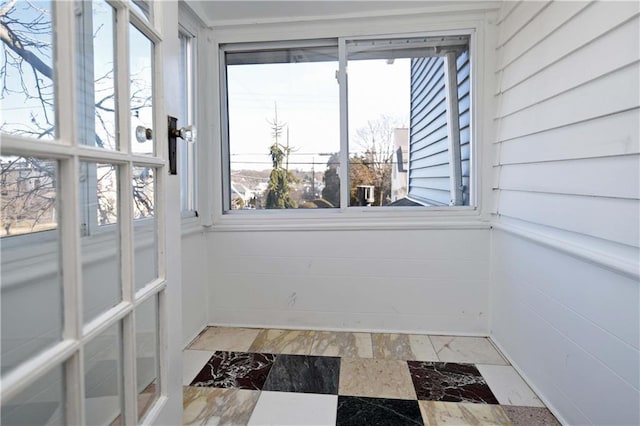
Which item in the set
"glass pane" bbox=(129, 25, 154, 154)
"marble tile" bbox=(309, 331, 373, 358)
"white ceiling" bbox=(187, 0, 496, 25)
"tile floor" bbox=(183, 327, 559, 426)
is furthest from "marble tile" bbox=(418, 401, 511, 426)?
"white ceiling" bbox=(187, 0, 496, 25)

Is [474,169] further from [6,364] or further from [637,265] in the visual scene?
[6,364]

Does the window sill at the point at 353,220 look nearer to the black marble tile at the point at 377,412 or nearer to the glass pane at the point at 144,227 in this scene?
the black marble tile at the point at 377,412

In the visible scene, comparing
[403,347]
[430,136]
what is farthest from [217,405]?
[430,136]

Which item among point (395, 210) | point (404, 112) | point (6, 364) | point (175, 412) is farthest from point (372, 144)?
point (6, 364)

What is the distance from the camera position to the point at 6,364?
61 centimetres

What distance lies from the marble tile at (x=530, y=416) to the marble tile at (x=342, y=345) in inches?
28.6

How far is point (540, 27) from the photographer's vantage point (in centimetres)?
165

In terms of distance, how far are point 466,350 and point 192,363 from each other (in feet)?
5.16

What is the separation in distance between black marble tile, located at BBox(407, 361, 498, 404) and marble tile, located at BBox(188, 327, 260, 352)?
3.26 feet

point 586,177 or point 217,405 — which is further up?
point 586,177

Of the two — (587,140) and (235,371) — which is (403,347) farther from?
(587,140)

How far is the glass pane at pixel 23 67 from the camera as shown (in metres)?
0.76

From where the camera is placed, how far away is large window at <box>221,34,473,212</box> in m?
2.33

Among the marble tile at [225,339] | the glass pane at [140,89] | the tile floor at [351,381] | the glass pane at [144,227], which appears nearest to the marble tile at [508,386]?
the tile floor at [351,381]
